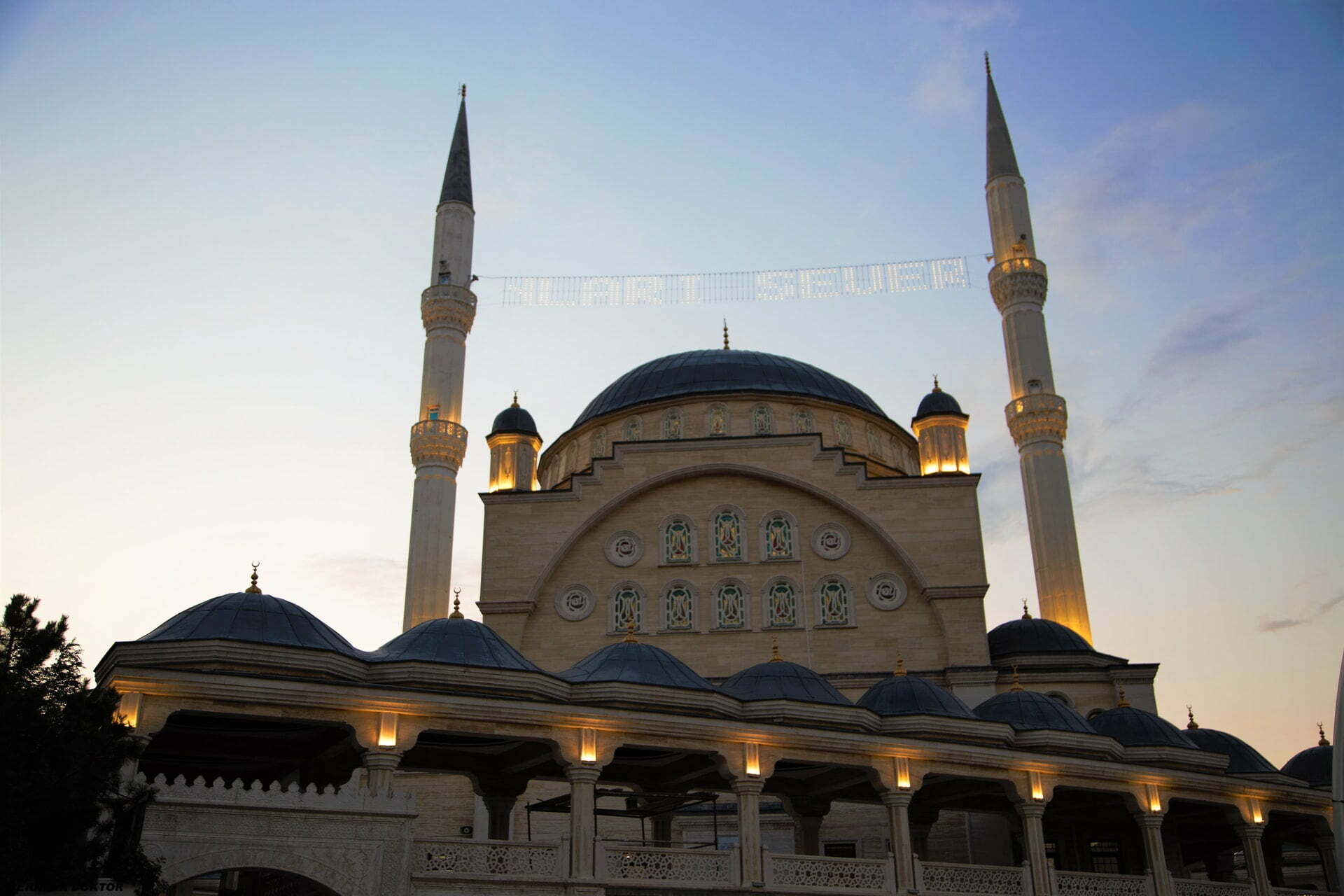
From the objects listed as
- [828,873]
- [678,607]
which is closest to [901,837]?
[828,873]

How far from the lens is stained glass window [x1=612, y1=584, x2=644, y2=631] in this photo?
2667 cm

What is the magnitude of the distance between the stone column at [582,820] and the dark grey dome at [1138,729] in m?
9.98

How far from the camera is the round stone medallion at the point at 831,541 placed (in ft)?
89.0

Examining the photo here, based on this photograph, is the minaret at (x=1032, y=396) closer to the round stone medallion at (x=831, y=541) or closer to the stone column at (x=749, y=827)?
the round stone medallion at (x=831, y=541)

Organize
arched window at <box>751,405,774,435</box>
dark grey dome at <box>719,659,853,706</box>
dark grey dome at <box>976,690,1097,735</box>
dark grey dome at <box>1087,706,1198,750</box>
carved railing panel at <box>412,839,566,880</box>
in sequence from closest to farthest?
carved railing panel at <box>412,839,566,880</box>
dark grey dome at <box>719,659,853,706</box>
dark grey dome at <box>976,690,1097,735</box>
dark grey dome at <box>1087,706,1198,750</box>
arched window at <box>751,405,774,435</box>

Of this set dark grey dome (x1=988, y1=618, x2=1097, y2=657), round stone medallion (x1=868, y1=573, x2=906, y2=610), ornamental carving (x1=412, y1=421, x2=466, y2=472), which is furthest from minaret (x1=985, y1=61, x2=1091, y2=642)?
ornamental carving (x1=412, y1=421, x2=466, y2=472)

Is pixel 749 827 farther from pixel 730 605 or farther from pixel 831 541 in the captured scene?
pixel 831 541

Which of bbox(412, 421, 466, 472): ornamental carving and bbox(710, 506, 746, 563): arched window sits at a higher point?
bbox(412, 421, 466, 472): ornamental carving

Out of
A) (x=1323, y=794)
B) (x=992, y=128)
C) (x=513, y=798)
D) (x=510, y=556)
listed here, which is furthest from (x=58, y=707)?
(x=992, y=128)

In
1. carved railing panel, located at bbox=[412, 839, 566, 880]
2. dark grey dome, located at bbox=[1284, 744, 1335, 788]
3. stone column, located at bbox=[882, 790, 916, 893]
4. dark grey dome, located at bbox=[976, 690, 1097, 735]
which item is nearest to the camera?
carved railing panel, located at bbox=[412, 839, 566, 880]

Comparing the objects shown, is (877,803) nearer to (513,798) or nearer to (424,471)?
(513,798)

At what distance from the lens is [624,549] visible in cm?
2756

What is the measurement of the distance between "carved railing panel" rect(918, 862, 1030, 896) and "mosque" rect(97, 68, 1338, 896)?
56mm

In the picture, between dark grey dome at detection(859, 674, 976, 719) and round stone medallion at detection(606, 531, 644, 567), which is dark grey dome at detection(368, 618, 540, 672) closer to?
dark grey dome at detection(859, 674, 976, 719)
